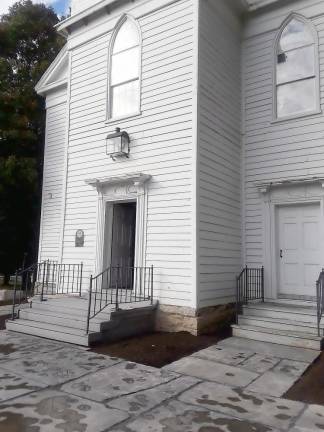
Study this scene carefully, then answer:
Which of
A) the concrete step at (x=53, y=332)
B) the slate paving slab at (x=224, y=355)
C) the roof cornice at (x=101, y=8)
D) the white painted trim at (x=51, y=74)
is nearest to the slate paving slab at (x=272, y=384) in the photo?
the slate paving slab at (x=224, y=355)

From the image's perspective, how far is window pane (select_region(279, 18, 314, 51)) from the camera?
8234 mm

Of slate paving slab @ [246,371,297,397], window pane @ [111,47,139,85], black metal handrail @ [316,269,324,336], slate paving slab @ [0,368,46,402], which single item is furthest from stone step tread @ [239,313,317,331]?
window pane @ [111,47,139,85]

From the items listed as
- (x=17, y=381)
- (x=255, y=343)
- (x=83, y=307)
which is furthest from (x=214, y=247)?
(x=17, y=381)

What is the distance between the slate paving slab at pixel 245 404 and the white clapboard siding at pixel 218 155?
2.65 meters

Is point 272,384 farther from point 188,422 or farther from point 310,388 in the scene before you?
point 188,422

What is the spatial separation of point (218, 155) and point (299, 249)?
8.26 feet

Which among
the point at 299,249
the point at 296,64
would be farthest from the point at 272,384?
the point at 296,64

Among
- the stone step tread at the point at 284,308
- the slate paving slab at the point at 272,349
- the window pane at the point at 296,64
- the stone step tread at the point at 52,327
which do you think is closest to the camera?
the slate paving slab at the point at 272,349

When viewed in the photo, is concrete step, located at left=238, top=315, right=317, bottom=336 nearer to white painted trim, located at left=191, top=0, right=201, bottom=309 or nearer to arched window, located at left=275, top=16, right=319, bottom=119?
white painted trim, located at left=191, top=0, right=201, bottom=309

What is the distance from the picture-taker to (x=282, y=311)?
693 cm

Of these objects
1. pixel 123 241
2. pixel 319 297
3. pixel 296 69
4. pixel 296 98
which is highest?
pixel 296 69

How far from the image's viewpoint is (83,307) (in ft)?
23.2

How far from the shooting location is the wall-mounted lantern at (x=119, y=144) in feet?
27.2

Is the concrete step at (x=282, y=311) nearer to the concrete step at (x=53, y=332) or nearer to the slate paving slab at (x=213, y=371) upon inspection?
the slate paving slab at (x=213, y=371)
